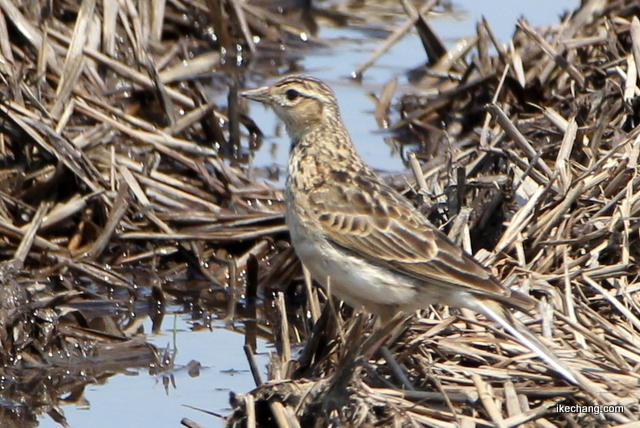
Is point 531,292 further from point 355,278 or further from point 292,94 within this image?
point 292,94

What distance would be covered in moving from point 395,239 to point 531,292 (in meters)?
0.94

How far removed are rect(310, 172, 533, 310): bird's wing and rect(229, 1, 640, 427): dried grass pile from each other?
34 centimetres

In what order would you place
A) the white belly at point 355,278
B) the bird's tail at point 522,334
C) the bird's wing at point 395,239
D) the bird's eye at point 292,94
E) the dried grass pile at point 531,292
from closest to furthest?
the bird's tail at point 522,334 < the dried grass pile at point 531,292 < the bird's wing at point 395,239 < the white belly at point 355,278 < the bird's eye at point 292,94

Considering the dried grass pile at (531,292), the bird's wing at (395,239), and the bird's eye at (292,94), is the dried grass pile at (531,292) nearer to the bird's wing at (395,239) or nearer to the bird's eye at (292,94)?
the bird's wing at (395,239)

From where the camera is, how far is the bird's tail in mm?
5203

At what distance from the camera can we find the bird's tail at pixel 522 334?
5.20m

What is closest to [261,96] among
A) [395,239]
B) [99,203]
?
[395,239]

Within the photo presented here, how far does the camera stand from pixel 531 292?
6242 millimetres

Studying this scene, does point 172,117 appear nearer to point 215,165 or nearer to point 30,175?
point 215,165

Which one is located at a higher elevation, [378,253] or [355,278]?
[378,253]

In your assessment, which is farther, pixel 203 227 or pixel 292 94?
pixel 203 227

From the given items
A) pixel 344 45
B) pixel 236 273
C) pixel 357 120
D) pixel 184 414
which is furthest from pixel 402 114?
pixel 184 414

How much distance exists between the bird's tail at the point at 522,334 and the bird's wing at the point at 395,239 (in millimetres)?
90

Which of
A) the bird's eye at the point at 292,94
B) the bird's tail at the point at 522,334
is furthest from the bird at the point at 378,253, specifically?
the bird's eye at the point at 292,94
